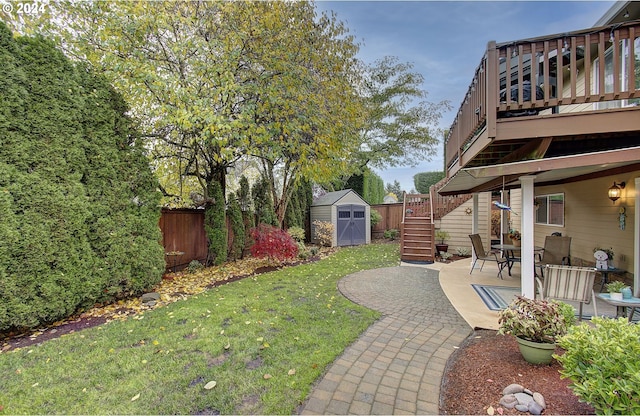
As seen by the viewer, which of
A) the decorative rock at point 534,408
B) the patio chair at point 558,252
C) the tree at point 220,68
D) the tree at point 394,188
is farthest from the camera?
the tree at point 394,188

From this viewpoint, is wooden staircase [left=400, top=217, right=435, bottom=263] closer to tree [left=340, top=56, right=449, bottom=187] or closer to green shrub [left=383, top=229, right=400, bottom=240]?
green shrub [left=383, top=229, right=400, bottom=240]

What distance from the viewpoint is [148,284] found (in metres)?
5.43

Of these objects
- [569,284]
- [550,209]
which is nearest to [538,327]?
[569,284]

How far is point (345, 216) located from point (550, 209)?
742 centimetres

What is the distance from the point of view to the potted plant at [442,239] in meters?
10.2

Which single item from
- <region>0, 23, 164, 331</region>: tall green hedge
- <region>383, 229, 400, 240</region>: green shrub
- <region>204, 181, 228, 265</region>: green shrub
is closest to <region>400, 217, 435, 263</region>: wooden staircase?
<region>383, 229, 400, 240</region>: green shrub

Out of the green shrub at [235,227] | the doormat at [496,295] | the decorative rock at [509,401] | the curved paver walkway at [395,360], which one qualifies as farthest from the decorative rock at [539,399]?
the green shrub at [235,227]

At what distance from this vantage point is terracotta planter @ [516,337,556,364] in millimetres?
2738

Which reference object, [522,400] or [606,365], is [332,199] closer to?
[522,400]

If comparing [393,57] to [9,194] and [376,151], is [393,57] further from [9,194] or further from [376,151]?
[9,194]

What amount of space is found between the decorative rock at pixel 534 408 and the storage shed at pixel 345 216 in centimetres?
1082

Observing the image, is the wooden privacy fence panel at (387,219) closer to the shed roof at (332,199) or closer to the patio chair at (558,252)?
the shed roof at (332,199)

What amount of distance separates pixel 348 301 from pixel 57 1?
8055 mm

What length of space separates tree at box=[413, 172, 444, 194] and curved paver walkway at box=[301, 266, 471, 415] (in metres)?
18.1
